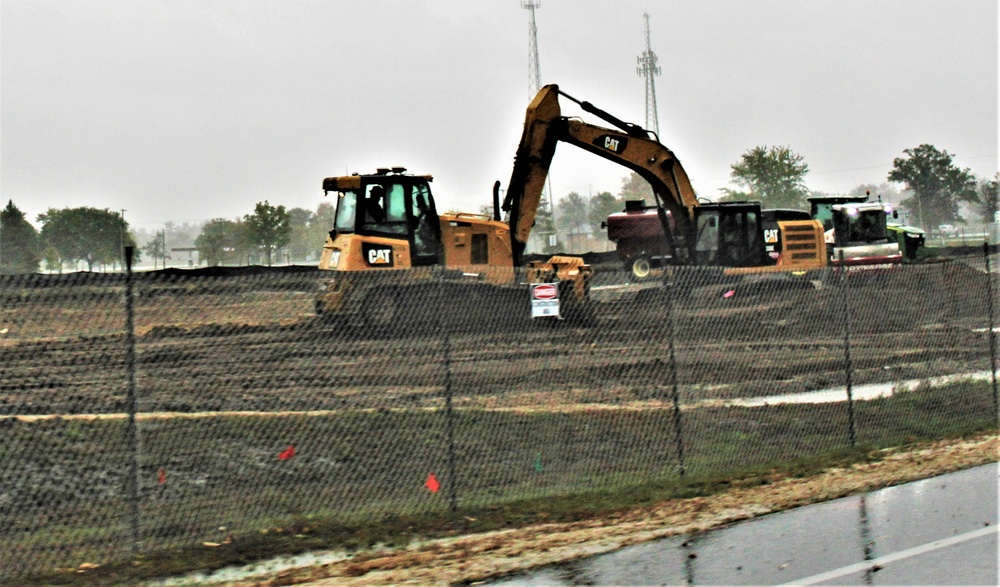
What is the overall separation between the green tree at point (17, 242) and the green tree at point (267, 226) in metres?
14.0

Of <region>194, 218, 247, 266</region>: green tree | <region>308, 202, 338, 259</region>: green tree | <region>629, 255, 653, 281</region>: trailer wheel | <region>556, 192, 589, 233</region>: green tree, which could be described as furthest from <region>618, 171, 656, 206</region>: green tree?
<region>629, 255, 653, 281</region>: trailer wheel

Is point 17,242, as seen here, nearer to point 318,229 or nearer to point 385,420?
point 318,229

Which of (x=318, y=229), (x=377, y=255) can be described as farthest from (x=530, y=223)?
(x=318, y=229)

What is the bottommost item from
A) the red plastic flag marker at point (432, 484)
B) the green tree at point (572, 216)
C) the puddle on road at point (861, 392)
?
the red plastic flag marker at point (432, 484)

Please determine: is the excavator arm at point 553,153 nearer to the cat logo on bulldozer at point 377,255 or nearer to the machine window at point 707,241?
the machine window at point 707,241

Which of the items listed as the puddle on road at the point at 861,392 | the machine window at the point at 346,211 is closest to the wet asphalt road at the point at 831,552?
the puddle on road at the point at 861,392

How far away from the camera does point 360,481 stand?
372 inches

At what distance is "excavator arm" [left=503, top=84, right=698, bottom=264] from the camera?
2542 cm

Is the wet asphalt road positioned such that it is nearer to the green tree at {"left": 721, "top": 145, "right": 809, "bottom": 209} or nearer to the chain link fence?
the chain link fence

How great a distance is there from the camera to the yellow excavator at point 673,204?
25875 millimetres

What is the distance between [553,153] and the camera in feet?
86.1

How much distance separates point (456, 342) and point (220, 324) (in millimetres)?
2954

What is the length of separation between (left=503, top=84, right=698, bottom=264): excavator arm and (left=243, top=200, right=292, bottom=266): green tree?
51.6 metres

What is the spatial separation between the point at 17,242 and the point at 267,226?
1638 cm
